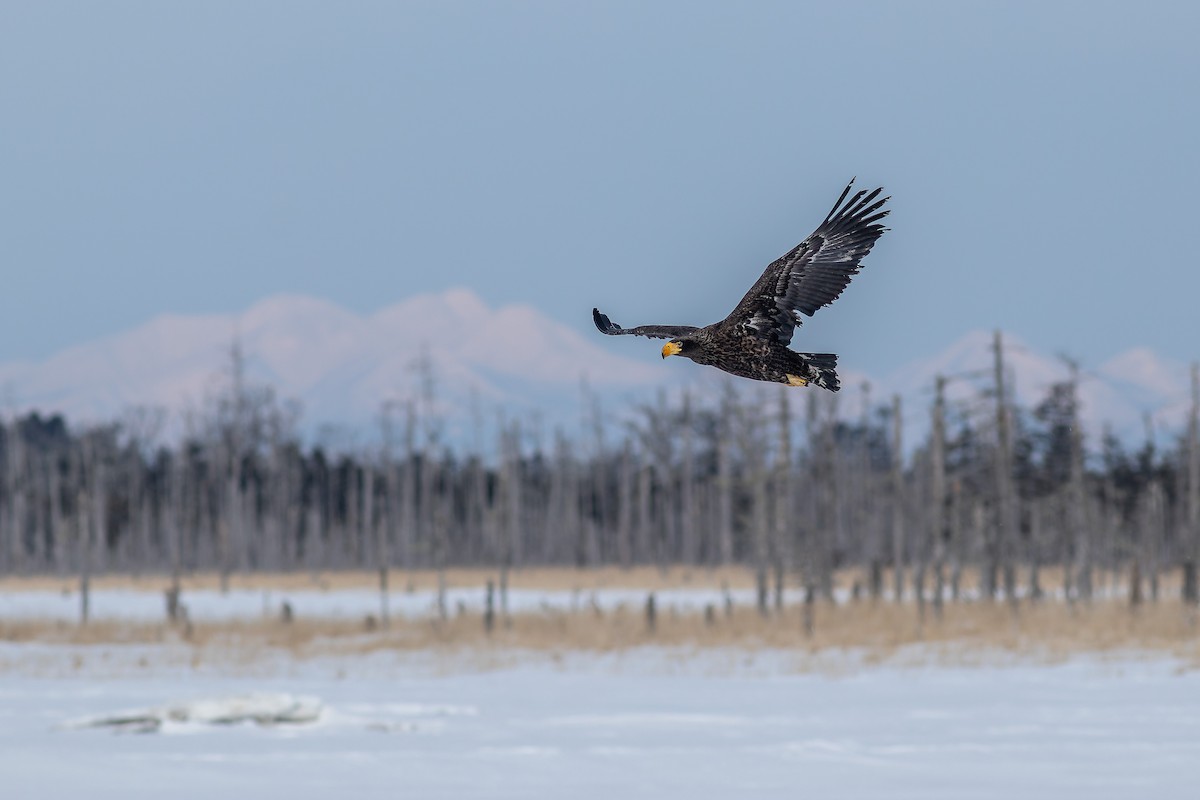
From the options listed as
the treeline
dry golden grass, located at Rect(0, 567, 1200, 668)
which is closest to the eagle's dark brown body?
dry golden grass, located at Rect(0, 567, 1200, 668)

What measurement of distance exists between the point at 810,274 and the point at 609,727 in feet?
54.3

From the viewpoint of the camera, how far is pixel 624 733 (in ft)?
67.3

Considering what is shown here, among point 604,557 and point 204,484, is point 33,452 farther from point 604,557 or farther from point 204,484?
point 604,557

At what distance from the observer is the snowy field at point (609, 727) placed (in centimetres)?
1694

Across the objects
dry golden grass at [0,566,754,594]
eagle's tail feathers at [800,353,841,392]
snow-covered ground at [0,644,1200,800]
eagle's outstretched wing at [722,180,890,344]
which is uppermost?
eagle's outstretched wing at [722,180,890,344]

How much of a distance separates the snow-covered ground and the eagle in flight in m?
11.6

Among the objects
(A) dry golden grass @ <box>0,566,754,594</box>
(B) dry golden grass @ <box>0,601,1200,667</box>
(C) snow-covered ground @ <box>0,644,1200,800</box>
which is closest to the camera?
(C) snow-covered ground @ <box>0,644,1200,800</box>

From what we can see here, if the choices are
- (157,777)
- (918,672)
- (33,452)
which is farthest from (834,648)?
(33,452)

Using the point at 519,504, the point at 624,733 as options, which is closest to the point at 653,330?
the point at 624,733

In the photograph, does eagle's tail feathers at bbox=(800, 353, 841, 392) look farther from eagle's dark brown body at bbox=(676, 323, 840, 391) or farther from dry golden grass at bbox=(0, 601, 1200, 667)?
dry golden grass at bbox=(0, 601, 1200, 667)

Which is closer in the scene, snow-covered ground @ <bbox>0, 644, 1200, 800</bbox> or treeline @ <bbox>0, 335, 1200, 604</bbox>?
snow-covered ground @ <bbox>0, 644, 1200, 800</bbox>

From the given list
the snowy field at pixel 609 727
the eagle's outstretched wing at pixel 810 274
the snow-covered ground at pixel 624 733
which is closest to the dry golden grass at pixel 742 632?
the snowy field at pixel 609 727

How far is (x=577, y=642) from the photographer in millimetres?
32219

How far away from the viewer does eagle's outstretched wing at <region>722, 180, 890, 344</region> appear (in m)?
4.66
